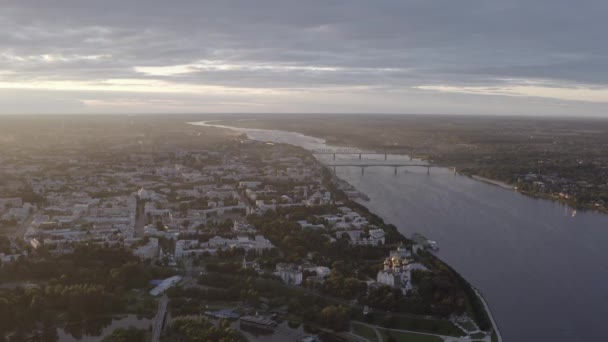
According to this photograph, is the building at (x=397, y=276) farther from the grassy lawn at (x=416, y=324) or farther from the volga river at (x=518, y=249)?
the volga river at (x=518, y=249)

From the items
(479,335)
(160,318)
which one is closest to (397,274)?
(479,335)

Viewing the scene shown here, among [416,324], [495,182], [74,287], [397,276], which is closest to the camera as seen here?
[416,324]

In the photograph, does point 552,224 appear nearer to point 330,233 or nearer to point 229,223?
point 330,233

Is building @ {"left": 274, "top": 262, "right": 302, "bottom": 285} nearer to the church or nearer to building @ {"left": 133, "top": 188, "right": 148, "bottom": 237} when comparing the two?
the church

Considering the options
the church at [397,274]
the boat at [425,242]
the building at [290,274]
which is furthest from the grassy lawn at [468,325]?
the boat at [425,242]

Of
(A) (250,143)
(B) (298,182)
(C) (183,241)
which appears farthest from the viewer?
(A) (250,143)

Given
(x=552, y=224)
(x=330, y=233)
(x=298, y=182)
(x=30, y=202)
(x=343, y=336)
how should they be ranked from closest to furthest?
(x=343, y=336) → (x=330, y=233) → (x=552, y=224) → (x=30, y=202) → (x=298, y=182)

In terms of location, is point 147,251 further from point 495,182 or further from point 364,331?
point 495,182

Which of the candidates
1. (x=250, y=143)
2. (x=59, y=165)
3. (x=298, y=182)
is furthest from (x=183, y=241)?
(x=250, y=143)
